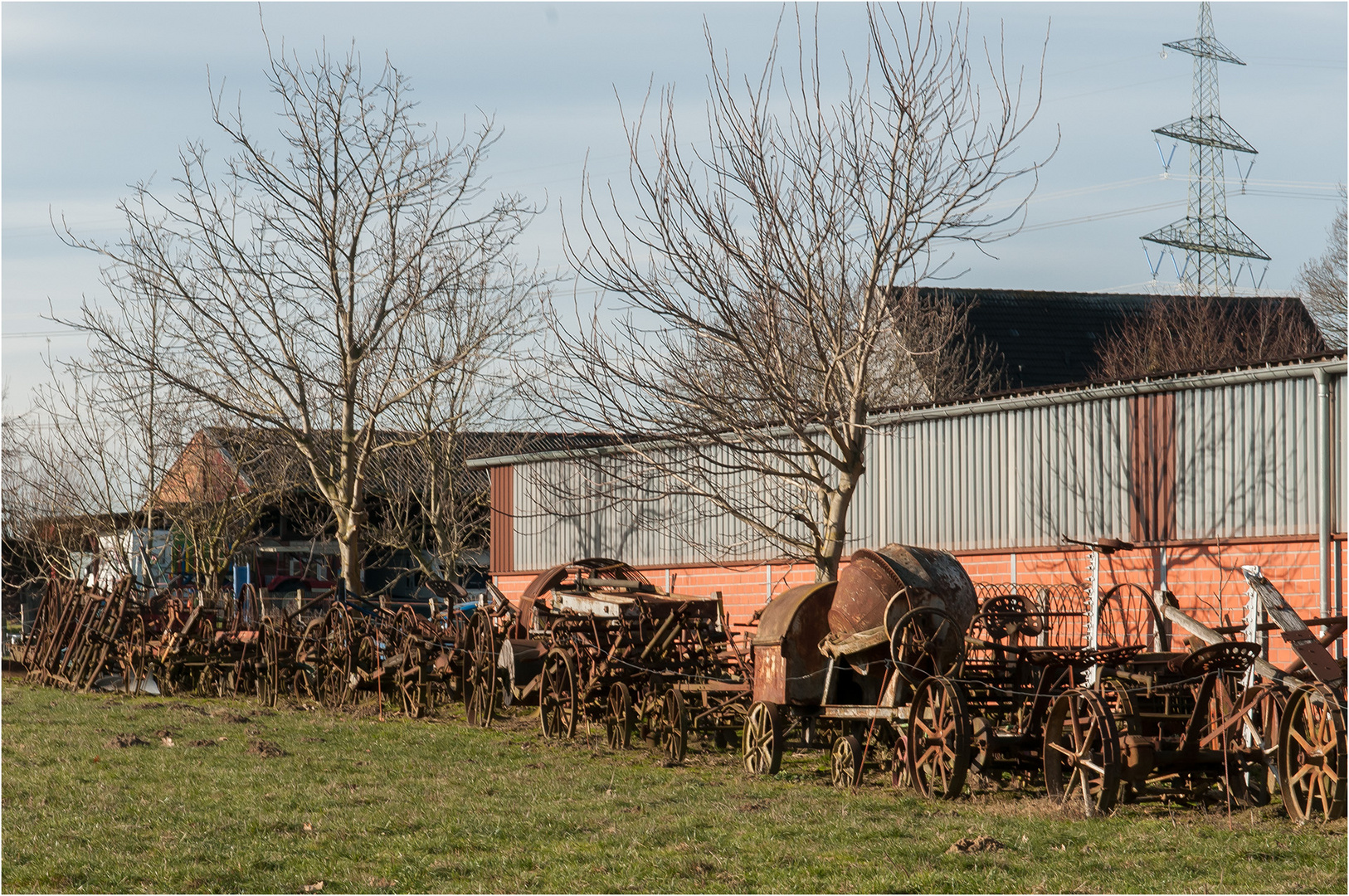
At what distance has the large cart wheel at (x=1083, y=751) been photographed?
9.11 meters

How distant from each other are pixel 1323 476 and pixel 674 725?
7.03 meters

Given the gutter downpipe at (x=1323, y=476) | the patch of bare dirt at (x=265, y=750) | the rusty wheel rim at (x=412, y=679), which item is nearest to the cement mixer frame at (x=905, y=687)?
the gutter downpipe at (x=1323, y=476)

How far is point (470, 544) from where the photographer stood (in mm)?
34625

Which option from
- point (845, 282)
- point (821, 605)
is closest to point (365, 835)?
point (821, 605)

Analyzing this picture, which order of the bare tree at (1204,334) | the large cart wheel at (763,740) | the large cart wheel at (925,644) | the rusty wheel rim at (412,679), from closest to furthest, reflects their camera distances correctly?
the large cart wheel at (925,644) < the large cart wheel at (763,740) < the rusty wheel rim at (412,679) < the bare tree at (1204,334)

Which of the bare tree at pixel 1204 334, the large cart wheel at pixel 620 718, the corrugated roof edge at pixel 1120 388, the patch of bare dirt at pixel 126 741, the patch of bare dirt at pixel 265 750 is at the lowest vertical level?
the patch of bare dirt at pixel 126 741

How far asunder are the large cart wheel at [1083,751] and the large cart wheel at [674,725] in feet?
12.3

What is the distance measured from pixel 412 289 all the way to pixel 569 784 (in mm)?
12511

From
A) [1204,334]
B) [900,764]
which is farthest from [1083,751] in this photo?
[1204,334]

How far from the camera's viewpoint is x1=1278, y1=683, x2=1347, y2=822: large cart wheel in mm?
8602

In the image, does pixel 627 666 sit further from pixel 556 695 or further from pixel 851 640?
pixel 851 640

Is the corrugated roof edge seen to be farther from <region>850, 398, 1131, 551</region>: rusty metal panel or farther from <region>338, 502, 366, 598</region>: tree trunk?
<region>338, 502, 366, 598</region>: tree trunk

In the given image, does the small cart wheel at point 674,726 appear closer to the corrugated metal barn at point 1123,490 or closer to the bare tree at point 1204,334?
the corrugated metal barn at point 1123,490

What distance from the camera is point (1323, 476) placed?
14141 millimetres
